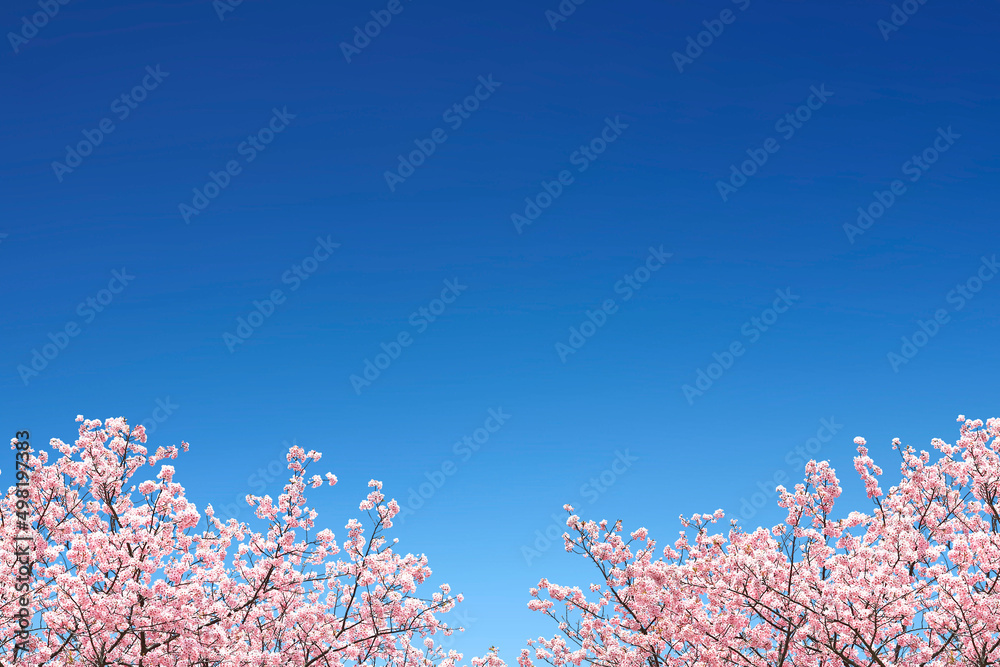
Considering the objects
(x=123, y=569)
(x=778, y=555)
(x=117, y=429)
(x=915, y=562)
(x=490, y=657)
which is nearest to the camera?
(x=123, y=569)

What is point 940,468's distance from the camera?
41.5ft

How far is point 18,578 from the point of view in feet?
34.8

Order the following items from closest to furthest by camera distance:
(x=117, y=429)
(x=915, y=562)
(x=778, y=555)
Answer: (x=915, y=562), (x=778, y=555), (x=117, y=429)

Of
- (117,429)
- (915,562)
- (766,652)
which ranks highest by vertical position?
(117,429)

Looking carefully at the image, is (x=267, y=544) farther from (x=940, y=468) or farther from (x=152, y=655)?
(x=940, y=468)

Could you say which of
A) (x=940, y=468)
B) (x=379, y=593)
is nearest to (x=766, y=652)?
(x=940, y=468)

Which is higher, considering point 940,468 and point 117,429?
point 117,429

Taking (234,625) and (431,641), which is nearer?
(234,625)

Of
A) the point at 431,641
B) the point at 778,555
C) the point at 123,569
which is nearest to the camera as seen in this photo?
the point at 123,569

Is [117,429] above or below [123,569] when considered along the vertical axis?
above

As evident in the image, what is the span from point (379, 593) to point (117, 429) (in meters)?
5.79

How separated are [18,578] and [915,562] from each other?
555 inches

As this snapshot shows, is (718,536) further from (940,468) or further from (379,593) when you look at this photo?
(379,593)

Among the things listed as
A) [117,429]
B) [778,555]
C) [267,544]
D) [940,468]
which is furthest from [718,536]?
[117,429]
